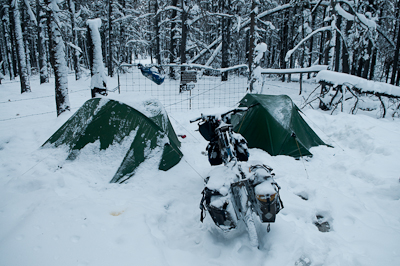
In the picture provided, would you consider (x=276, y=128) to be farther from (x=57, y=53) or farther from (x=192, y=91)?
(x=192, y=91)

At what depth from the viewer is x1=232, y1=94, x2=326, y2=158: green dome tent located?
5137 mm

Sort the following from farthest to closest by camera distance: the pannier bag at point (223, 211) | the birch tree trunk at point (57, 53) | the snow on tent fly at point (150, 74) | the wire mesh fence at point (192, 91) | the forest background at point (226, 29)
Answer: the wire mesh fence at point (192, 91) → the forest background at point (226, 29) → the snow on tent fly at point (150, 74) → the birch tree trunk at point (57, 53) → the pannier bag at point (223, 211)

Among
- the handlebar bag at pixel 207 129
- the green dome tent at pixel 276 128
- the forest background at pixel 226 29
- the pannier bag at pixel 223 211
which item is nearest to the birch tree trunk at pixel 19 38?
the forest background at pixel 226 29

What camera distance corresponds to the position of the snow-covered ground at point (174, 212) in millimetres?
2367

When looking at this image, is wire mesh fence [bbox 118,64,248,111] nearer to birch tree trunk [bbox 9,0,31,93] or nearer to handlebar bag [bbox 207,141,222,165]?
handlebar bag [bbox 207,141,222,165]

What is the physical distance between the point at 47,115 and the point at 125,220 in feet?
22.4

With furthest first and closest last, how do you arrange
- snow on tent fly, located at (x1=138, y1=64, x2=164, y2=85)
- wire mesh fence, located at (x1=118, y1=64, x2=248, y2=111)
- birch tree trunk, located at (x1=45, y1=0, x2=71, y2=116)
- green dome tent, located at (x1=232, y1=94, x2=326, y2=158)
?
wire mesh fence, located at (x1=118, y1=64, x2=248, y2=111)
snow on tent fly, located at (x1=138, y1=64, x2=164, y2=85)
birch tree trunk, located at (x1=45, y1=0, x2=71, y2=116)
green dome tent, located at (x1=232, y1=94, x2=326, y2=158)

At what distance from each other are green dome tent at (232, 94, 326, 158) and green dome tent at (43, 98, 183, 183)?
1942 millimetres

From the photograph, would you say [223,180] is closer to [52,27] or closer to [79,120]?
[79,120]

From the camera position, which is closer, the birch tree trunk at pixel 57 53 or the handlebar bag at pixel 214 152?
Answer: the handlebar bag at pixel 214 152

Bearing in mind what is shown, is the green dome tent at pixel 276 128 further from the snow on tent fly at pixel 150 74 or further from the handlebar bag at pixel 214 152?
the snow on tent fly at pixel 150 74

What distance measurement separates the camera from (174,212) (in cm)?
321

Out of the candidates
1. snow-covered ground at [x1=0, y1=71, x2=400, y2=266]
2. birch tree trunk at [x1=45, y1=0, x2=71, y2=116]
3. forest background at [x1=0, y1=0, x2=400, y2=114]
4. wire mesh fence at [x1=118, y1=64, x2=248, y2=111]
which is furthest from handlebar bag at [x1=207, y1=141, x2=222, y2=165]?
birch tree trunk at [x1=45, y1=0, x2=71, y2=116]

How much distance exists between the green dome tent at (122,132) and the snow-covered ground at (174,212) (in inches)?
7.2
